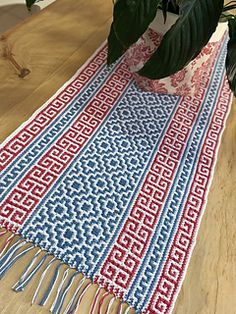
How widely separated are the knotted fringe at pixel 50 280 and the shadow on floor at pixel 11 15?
0.61 meters

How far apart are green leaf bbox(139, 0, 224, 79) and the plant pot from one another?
17cm

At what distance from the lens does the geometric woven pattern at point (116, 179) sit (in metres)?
0.55

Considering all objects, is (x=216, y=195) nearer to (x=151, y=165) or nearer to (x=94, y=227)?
(x=151, y=165)

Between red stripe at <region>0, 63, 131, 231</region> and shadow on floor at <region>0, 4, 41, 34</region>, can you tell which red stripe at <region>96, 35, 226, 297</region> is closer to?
red stripe at <region>0, 63, 131, 231</region>

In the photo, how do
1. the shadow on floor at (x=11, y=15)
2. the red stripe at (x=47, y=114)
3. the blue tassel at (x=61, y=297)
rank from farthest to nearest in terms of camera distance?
the shadow on floor at (x=11, y=15) → the red stripe at (x=47, y=114) → the blue tassel at (x=61, y=297)

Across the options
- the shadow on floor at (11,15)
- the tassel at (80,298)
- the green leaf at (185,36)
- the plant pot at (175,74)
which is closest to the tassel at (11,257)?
the tassel at (80,298)

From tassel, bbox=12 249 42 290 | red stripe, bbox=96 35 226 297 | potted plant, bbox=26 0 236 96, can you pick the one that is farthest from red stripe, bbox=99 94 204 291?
potted plant, bbox=26 0 236 96

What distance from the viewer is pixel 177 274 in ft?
1.82

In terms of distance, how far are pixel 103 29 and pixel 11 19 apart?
0.25 m

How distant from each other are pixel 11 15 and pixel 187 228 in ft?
2.41

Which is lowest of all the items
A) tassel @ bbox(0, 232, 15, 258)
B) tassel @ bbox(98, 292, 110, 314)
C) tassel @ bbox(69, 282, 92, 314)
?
tassel @ bbox(98, 292, 110, 314)

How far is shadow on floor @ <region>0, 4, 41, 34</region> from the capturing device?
36.9 inches

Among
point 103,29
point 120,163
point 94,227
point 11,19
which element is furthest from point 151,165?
point 11,19

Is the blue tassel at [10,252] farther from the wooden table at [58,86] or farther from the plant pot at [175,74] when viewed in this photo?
the plant pot at [175,74]
